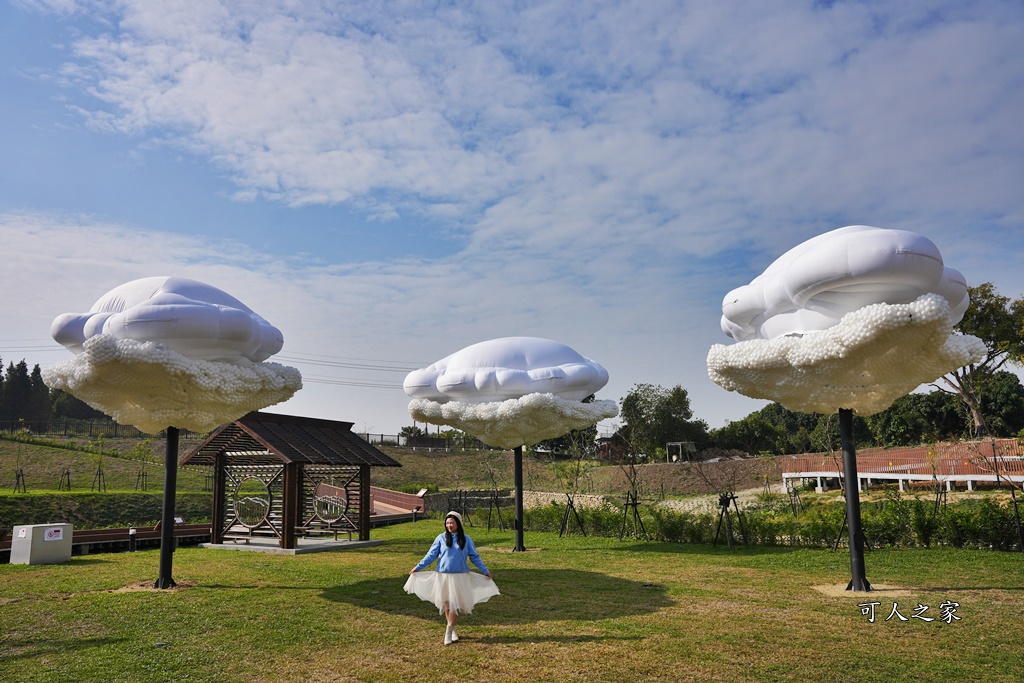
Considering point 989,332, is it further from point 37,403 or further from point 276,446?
point 37,403

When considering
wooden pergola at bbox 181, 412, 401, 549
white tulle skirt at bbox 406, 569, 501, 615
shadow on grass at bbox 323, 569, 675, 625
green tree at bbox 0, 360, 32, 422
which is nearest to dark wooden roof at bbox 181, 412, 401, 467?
wooden pergola at bbox 181, 412, 401, 549

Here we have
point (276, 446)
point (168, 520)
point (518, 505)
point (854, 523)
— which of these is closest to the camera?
point (854, 523)

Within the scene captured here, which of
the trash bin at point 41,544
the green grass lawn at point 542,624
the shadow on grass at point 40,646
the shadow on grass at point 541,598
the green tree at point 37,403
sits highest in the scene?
the green tree at point 37,403

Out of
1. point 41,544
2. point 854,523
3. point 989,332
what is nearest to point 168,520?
point 41,544

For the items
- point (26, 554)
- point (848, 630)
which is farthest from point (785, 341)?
point (26, 554)

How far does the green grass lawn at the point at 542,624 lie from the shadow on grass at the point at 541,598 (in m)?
0.05

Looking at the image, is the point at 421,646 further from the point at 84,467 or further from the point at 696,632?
the point at 84,467

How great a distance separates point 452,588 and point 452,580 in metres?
0.09

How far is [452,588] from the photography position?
8.01 meters

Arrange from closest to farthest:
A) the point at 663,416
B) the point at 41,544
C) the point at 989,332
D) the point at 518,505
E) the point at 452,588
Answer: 1. the point at 452,588
2. the point at 41,544
3. the point at 518,505
4. the point at 989,332
5. the point at 663,416

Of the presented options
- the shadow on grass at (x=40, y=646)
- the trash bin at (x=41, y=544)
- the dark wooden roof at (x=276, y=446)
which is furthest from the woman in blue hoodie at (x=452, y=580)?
the trash bin at (x=41, y=544)

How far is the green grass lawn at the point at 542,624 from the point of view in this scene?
264 inches

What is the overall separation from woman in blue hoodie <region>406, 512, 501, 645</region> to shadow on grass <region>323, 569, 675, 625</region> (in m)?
0.83

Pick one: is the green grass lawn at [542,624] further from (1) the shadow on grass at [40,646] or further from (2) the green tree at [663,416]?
(2) the green tree at [663,416]
